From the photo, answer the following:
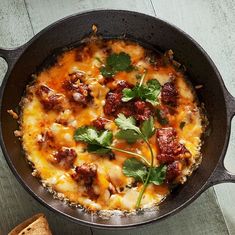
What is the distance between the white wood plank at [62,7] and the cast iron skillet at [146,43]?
20cm

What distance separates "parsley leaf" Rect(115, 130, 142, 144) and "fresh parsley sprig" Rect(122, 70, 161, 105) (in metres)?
0.17

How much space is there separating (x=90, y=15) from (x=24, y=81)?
0.51 meters

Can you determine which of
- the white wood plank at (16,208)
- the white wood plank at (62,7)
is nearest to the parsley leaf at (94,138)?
the white wood plank at (16,208)

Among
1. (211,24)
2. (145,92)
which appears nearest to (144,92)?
(145,92)

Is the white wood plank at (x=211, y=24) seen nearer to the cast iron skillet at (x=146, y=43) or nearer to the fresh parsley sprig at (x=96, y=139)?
the cast iron skillet at (x=146, y=43)

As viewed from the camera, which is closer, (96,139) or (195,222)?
(96,139)

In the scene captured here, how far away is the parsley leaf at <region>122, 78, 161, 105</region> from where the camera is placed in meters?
3.13

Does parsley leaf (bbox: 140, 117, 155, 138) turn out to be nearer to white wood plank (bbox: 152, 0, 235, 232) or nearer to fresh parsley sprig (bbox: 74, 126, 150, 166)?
fresh parsley sprig (bbox: 74, 126, 150, 166)

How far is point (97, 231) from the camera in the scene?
3.20 meters

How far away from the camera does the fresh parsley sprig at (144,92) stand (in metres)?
3.13

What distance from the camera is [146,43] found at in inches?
131

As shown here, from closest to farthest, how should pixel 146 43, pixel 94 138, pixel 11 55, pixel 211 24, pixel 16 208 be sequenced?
pixel 11 55 → pixel 94 138 → pixel 16 208 → pixel 146 43 → pixel 211 24

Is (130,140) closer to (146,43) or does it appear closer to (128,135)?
(128,135)

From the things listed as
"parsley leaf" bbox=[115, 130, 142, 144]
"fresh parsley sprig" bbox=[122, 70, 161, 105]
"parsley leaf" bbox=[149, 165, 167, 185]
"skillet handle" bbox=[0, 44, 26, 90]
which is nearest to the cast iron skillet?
"skillet handle" bbox=[0, 44, 26, 90]
